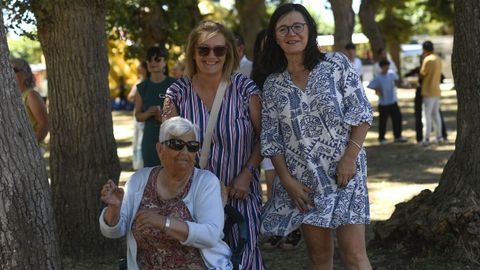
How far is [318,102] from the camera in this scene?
15.6 feet

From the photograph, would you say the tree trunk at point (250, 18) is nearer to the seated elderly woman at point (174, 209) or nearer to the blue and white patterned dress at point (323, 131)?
the blue and white patterned dress at point (323, 131)

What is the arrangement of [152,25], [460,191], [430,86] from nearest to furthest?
[460,191] → [152,25] → [430,86]

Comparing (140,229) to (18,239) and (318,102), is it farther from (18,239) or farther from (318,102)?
(318,102)

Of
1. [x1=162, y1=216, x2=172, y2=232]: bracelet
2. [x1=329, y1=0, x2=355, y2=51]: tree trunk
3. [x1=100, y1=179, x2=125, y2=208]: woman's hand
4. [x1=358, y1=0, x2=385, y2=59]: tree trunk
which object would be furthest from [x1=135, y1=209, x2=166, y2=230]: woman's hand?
[x1=358, y1=0, x2=385, y2=59]: tree trunk

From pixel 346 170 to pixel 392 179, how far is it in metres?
7.82

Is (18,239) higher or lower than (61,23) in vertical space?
lower

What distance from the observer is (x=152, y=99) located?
8.40 metres

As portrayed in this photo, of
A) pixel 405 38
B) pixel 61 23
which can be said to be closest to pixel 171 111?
pixel 61 23

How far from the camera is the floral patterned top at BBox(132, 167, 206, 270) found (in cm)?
438

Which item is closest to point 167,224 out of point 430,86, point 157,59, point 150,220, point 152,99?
point 150,220

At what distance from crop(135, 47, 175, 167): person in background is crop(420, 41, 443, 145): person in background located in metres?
7.89

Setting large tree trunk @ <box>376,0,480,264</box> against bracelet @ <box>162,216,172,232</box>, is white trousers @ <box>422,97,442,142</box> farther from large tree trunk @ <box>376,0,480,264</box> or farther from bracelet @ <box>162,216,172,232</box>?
bracelet @ <box>162,216,172,232</box>

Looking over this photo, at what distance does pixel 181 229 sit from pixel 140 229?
214 mm

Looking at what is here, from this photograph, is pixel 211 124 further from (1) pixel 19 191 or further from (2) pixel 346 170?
(1) pixel 19 191
